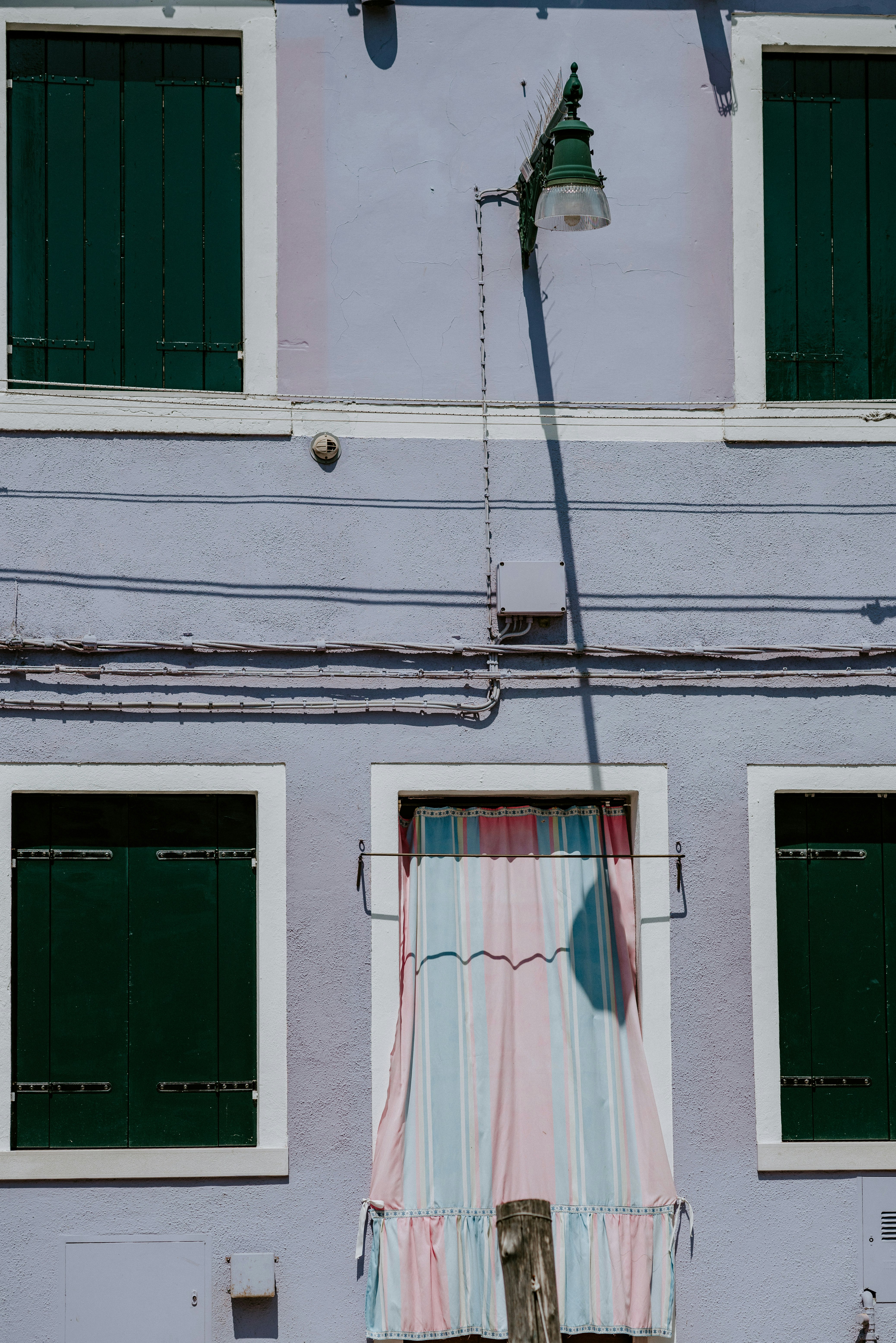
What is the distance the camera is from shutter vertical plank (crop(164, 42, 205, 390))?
7023 millimetres

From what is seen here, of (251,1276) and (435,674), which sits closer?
(251,1276)

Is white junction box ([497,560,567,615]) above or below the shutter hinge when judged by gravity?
above

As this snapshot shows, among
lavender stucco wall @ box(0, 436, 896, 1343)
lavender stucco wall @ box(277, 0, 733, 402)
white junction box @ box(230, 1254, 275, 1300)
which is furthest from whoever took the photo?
lavender stucco wall @ box(277, 0, 733, 402)

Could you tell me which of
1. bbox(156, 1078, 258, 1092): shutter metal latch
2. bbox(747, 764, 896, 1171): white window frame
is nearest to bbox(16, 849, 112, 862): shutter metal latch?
bbox(156, 1078, 258, 1092): shutter metal latch

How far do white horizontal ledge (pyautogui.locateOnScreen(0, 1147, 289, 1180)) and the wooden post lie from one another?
1563mm

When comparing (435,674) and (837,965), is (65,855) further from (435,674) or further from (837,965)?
(837,965)

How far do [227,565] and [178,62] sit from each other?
2.34 metres

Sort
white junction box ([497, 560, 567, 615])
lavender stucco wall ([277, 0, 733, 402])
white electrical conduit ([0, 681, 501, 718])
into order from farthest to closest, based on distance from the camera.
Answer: lavender stucco wall ([277, 0, 733, 402]) < white junction box ([497, 560, 567, 615]) < white electrical conduit ([0, 681, 501, 718])

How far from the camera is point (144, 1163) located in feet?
21.9

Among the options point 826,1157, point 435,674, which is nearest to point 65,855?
point 435,674

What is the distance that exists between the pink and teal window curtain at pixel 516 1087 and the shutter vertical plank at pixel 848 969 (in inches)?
32.4

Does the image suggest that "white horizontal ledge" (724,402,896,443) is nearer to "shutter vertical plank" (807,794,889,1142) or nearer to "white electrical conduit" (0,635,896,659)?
"white electrical conduit" (0,635,896,659)

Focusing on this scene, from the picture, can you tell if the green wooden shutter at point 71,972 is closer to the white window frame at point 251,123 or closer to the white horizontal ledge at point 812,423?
the white window frame at point 251,123

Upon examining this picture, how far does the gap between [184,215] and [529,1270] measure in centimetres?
475
